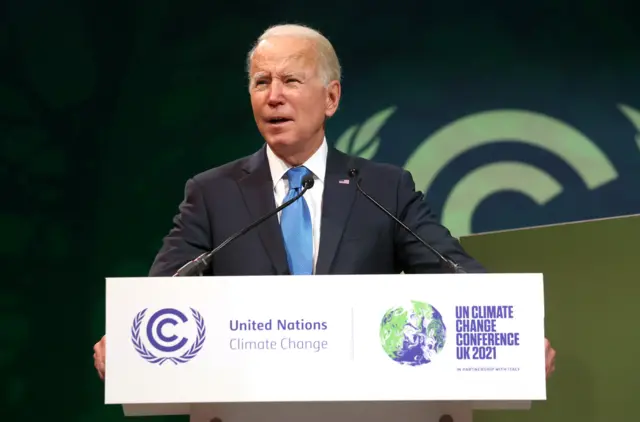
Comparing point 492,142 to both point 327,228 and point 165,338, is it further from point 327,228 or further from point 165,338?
point 165,338

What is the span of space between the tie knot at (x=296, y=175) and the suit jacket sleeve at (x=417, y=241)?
0.29m

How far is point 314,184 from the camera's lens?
246 centimetres

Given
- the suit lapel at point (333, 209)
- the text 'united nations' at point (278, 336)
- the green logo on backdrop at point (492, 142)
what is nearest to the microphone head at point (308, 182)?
the suit lapel at point (333, 209)

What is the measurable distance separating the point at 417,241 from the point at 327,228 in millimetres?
276

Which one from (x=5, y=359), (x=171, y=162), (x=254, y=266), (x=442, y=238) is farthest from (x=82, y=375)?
(x=442, y=238)

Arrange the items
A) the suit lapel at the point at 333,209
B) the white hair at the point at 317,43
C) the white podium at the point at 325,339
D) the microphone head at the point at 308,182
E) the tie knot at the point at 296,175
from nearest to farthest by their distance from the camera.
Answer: the white podium at the point at 325,339 → the microphone head at the point at 308,182 → the suit lapel at the point at 333,209 → the tie knot at the point at 296,175 → the white hair at the point at 317,43

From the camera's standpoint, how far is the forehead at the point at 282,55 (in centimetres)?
253

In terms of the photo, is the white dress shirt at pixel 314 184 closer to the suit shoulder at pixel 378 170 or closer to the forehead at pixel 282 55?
the suit shoulder at pixel 378 170

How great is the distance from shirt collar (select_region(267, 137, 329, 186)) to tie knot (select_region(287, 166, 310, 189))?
3cm

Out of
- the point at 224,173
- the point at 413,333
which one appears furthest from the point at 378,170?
the point at 413,333

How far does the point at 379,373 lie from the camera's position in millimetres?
1714

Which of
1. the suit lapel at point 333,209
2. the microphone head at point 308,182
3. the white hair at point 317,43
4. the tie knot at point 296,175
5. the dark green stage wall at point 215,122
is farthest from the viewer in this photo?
the dark green stage wall at point 215,122

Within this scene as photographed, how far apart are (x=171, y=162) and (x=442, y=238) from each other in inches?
89.0

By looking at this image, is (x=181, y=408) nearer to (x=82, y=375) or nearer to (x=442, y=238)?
(x=442, y=238)
